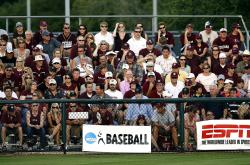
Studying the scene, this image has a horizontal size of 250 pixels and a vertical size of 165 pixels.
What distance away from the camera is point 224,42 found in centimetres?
2950

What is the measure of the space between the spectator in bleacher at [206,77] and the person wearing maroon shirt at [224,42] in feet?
6.86

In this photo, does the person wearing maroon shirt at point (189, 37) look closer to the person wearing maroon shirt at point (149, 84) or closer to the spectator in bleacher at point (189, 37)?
the spectator in bleacher at point (189, 37)

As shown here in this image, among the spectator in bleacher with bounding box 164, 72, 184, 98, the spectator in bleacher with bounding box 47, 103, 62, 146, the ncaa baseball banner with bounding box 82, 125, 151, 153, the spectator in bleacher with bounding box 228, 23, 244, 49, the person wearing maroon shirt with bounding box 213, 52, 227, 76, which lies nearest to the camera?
the ncaa baseball banner with bounding box 82, 125, 151, 153

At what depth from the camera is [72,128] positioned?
79.6ft

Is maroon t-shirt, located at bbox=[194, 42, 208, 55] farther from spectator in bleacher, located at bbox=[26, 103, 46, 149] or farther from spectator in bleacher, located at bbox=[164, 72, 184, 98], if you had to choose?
spectator in bleacher, located at bbox=[26, 103, 46, 149]

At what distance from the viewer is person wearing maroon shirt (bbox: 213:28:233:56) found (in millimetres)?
29391

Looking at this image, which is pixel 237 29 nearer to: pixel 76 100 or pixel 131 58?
pixel 131 58

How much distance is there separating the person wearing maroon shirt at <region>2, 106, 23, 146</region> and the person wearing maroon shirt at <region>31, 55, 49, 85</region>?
312 cm

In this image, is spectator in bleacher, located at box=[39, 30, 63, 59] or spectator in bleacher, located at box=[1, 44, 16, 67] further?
spectator in bleacher, located at box=[39, 30, 63, 59]

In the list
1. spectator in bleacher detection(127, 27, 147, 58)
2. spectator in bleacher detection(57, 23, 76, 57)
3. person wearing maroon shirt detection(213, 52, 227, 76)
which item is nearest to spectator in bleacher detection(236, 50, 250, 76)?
person wearing maroon shirt detection(213, 52, 227, 76)

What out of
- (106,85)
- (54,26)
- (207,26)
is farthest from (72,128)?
(54,26)

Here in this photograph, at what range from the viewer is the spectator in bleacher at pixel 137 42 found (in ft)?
95.0

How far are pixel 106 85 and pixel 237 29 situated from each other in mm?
5367

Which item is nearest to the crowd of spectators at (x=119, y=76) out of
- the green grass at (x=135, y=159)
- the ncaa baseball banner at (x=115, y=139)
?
the ncaa baseball banner at (x=115, y=139)
